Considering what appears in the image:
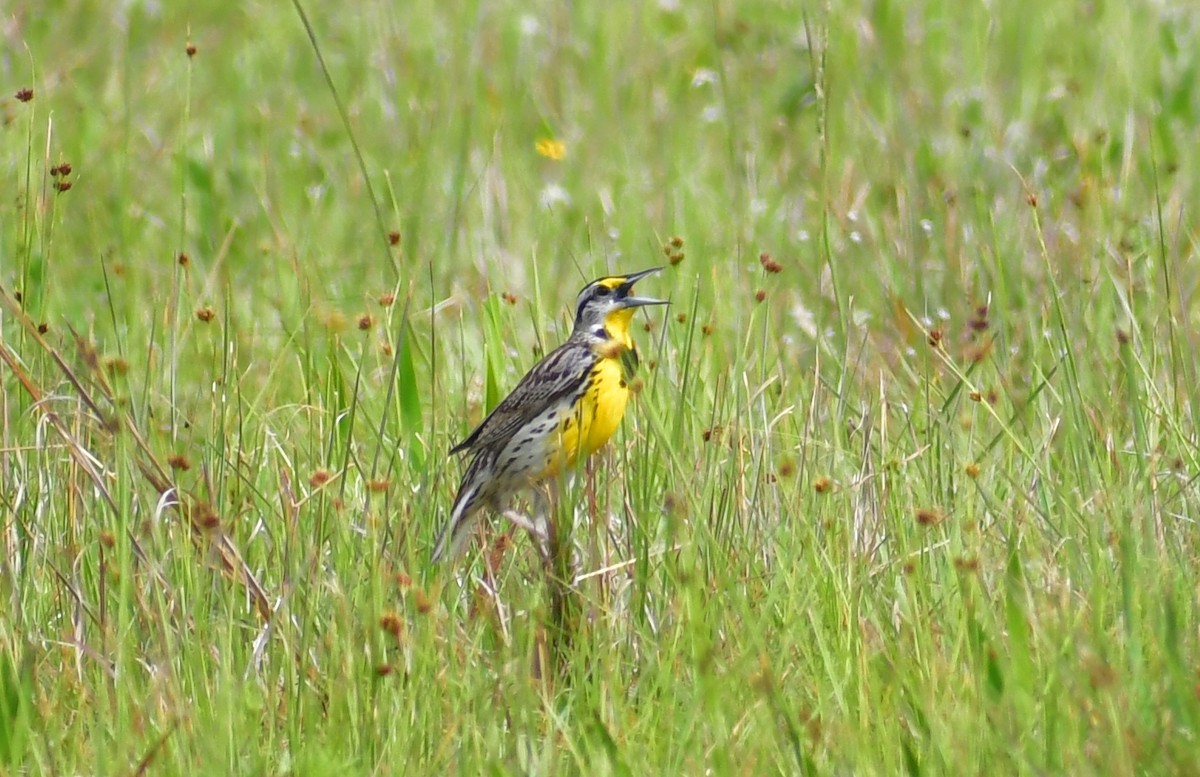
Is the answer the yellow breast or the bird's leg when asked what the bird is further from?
the bird's leg

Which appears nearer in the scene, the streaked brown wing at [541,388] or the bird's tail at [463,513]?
the bird's tail at [463,513]

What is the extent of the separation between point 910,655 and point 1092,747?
52 cm

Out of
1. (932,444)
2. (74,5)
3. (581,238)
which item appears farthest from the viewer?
(74,5)

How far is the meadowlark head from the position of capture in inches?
209

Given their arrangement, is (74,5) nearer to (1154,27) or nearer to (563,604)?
(1154,27)

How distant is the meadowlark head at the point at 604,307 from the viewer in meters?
5.30

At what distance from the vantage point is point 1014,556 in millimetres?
3662

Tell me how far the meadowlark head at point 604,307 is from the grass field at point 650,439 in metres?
0.22

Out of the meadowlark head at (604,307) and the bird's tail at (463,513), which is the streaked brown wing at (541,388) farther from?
the meadowlark head at (604,307)

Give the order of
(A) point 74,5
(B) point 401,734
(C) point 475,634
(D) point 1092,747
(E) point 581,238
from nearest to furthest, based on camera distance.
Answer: (D) point 1092,747 → (B) point 401,734 → (C) point 475,634 → (E) point 581,238 → (A) point 74,5

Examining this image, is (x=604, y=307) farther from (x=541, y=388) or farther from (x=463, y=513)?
(x=463, y=513)

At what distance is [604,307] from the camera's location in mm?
5324

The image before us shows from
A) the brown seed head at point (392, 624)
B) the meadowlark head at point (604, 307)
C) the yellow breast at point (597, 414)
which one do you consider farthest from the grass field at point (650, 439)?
the meadowlark head at point (604, 307)

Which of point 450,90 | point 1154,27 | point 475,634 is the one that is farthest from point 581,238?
point 475,634
